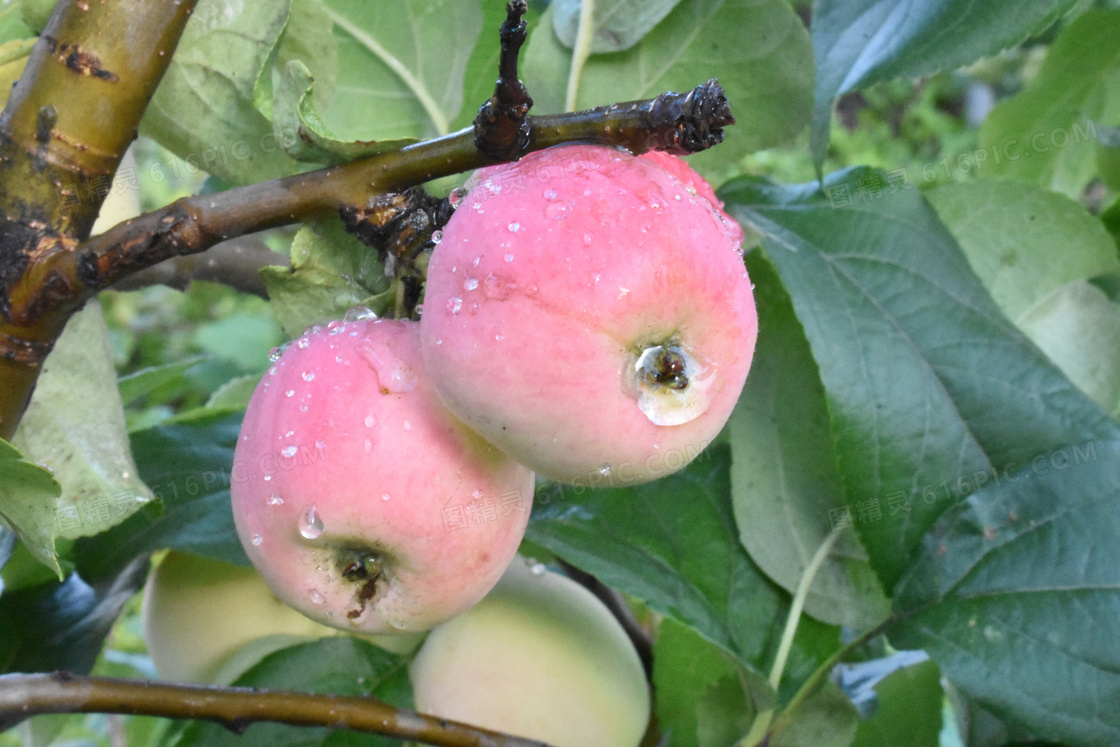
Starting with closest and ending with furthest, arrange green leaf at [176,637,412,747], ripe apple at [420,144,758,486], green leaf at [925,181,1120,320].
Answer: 1. ripe apple at [420,144,758,486]
2. green leaf at [176,637,412,747]
3. green leaf at [925,181,1120,320]

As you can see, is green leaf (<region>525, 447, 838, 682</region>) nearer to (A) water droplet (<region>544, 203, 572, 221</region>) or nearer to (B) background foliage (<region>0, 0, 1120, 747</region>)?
(B) background foliage (<region>0, 0, 1120, 747</region>)

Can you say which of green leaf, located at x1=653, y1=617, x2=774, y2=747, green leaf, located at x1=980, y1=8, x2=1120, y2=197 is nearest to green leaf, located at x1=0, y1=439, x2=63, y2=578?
green leaf, located at x1=653, y1=617, x2=774, y2=747

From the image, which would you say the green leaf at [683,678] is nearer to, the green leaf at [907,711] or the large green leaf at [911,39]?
the green leaf at [907,711]

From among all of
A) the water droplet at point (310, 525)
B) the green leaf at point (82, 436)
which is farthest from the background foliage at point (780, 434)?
the water droplet at point (310, 525)

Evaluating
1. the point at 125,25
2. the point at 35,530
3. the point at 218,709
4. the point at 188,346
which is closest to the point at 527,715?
the point at 218,709

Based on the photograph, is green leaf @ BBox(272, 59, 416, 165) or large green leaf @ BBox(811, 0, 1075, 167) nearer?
green leaf @ BBox(272, 59, 416, 165)

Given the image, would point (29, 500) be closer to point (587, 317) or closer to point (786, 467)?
point (587, 317)
